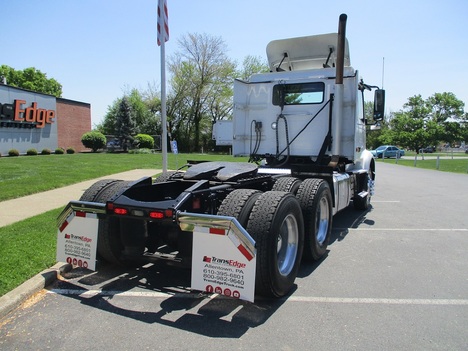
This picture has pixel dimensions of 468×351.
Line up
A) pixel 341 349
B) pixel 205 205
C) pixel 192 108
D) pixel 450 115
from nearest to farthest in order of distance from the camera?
pixel 341 349 < pixel 205 205 < pixel 192 108 < pixel 450 115

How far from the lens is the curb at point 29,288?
3639 mm

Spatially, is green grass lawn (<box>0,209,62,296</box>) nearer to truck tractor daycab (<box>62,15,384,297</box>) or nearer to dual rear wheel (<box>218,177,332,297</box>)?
truck tractor daycab (<box>62,15,384,297</box>)

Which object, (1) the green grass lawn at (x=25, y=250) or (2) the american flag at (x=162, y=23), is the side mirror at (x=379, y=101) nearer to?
(2) the american flag at (x=162, y=23)

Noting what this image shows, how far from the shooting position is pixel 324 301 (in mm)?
3986

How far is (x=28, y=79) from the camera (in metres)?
65.1

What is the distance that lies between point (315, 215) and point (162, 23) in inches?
292

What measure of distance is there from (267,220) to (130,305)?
1.59 meters

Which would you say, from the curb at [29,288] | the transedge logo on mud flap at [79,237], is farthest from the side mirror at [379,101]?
the curb at [29,288]

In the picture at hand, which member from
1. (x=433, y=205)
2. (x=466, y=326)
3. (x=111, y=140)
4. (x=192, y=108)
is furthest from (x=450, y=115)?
(x=466, y=326)

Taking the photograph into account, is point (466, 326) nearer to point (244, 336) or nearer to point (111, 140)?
point (244, 336)

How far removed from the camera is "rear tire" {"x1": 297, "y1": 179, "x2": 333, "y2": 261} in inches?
198

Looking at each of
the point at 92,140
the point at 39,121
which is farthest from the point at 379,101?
the point at 92,140

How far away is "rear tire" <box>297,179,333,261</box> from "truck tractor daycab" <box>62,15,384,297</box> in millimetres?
14

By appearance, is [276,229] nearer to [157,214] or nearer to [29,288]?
[157,214]
